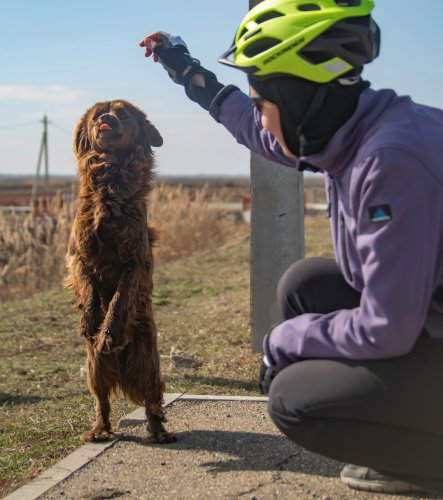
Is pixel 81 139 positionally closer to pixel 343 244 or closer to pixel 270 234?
pixel 343 244

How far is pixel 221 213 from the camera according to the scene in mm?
16312

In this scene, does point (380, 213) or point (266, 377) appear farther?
point (266, 377)

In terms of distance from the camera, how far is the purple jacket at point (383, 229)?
2355 millimetres

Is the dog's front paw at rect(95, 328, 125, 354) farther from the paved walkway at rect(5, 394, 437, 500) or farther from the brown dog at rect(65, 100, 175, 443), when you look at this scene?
the paved walkway at rect(5, 394, 437, 500)

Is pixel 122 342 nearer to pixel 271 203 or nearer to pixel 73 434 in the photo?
pixel 73 434

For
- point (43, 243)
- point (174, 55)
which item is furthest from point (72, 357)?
point (43, 243)

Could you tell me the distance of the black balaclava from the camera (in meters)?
2.62

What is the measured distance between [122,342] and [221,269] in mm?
8053

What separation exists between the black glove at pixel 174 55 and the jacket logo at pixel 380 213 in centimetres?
159

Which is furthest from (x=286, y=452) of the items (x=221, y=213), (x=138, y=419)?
(x=221, y=213)

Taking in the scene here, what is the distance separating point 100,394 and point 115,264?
69cm

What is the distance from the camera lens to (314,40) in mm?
2580

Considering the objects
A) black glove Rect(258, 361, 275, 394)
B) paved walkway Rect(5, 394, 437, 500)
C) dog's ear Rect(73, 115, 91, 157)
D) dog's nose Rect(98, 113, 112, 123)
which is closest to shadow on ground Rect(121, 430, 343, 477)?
paved walkway Rect(5, 394, 437, 500)

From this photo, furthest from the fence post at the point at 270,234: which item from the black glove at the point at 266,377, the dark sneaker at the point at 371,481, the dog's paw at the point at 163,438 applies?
the black glove at the point at 266,377
